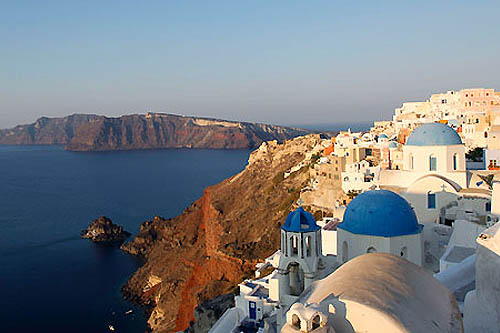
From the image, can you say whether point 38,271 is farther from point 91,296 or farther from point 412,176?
point 412,176

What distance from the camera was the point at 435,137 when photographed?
18859 mm

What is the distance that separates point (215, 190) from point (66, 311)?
27369mm

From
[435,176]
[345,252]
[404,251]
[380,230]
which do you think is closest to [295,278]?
[345,252]

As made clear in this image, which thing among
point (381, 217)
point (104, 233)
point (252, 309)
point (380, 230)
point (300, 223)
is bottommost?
point (104, 233)

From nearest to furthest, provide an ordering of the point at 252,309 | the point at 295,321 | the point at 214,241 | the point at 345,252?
the point at 295,321 < the point at 345,252 < the point at 252,309 < the point at 214,241

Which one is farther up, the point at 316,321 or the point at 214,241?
the point at 316,321

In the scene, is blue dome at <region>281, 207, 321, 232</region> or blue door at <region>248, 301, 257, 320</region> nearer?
blue dome at <region>281, 207, 321, 232</region>

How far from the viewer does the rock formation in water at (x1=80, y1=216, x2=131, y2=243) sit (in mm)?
53531

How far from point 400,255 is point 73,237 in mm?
51772

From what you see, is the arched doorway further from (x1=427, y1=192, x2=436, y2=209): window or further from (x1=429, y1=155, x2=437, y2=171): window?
(x1=429, y1=155, x2=437, y2=171): window

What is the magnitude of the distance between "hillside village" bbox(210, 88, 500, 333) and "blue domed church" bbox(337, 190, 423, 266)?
0.10 ft

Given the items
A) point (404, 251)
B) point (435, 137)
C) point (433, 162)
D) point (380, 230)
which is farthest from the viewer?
point (433, 162)

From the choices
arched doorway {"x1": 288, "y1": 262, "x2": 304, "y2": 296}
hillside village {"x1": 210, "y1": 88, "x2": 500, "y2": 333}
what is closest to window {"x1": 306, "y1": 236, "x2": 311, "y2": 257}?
hillside village {"x1": 210, "y1": 88, "x2": 500, "y2": 333}

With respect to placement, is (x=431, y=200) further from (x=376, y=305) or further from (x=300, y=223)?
(x=376, y=305)
